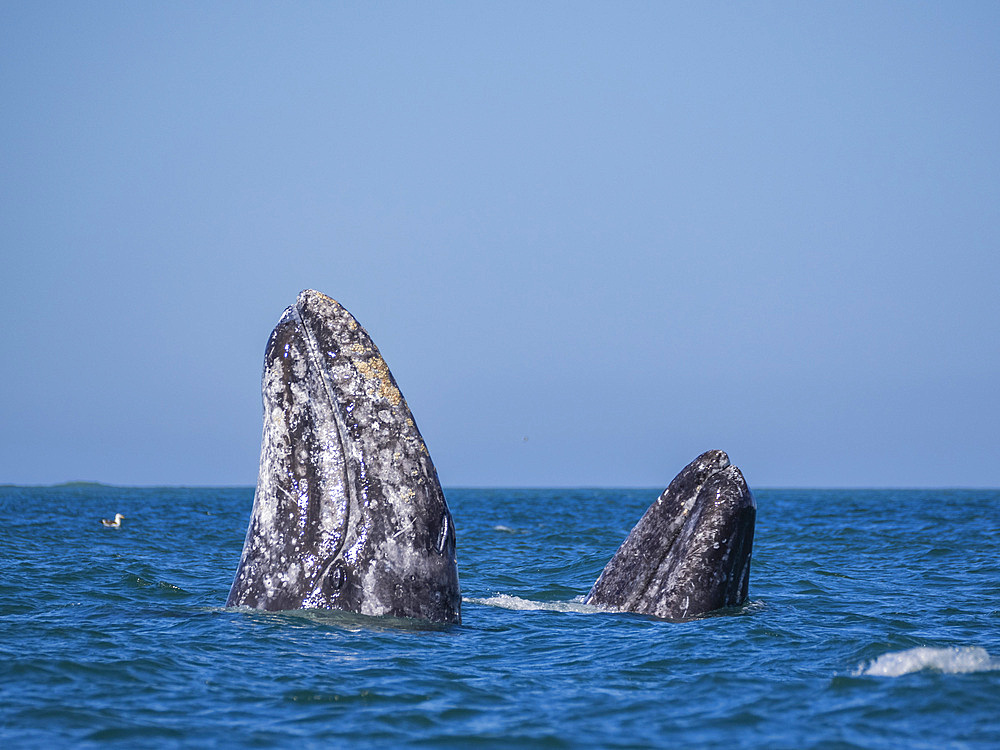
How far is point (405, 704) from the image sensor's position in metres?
5.49

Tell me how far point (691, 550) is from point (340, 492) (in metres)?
2.77

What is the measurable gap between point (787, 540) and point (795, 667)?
13.2m

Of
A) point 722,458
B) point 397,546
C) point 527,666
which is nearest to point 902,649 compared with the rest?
point 722,458

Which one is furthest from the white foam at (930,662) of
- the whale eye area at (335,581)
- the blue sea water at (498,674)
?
the whale eye area at (335,581)

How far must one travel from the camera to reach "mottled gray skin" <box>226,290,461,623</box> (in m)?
6.48

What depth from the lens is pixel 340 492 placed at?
6.63 m

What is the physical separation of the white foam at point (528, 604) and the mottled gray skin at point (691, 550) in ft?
1.06

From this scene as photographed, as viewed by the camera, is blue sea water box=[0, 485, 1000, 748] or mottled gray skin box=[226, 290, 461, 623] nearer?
blue sea water box=[0, 485, 1000, 748]

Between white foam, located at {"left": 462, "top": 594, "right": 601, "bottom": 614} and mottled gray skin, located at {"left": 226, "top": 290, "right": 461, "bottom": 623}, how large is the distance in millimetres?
2125

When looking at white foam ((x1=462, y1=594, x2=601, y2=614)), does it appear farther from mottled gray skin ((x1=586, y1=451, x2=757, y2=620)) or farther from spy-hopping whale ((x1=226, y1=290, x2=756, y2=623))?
spy-hopping whale ((x1=226, y1=290, x2=756, y2=623))

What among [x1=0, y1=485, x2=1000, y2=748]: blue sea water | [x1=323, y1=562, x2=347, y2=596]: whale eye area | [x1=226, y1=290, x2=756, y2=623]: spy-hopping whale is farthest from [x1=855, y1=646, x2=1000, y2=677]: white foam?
[x1=323, y1=562, x2=347, y2=596]: whale eye area

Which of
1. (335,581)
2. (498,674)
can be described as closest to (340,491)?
(335,581)

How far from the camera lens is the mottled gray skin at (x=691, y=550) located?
26.0 feet

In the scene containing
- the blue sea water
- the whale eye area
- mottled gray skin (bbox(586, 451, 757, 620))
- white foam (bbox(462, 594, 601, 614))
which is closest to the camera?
the blue sea water
